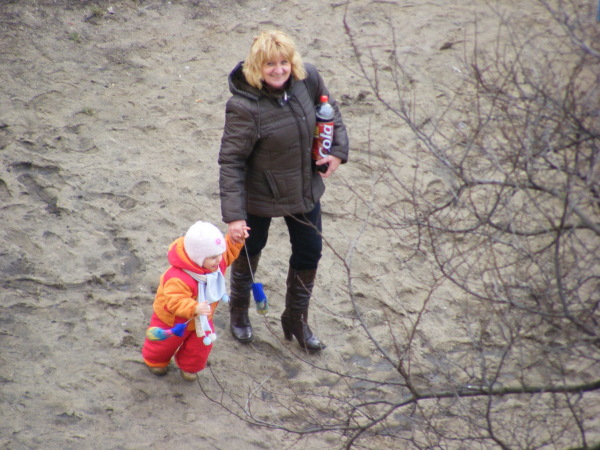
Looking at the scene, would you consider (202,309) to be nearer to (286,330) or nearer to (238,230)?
(238,230)

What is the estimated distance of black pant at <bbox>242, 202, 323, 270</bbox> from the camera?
3912mm

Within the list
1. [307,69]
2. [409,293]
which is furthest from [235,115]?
[409,293]

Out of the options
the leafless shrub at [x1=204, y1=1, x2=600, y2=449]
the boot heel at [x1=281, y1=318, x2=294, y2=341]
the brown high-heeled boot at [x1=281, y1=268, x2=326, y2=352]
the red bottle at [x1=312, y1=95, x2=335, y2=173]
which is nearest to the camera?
the leafless shrub at [x1=204, y1=1, x2=600, y2=449]

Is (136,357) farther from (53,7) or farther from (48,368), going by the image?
(53,7)

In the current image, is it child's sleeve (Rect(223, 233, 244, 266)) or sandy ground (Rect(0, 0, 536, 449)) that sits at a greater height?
child's sleeve (Rect(223, 233, 244, 266))

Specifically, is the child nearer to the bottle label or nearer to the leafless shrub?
the leafless shrub

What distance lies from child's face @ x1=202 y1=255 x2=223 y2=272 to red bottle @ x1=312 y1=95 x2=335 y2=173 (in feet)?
2.42

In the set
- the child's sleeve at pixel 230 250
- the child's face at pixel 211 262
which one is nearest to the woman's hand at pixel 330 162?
the child's sleeve at pixel 230 250

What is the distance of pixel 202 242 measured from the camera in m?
3.55

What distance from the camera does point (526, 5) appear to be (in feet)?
25.1

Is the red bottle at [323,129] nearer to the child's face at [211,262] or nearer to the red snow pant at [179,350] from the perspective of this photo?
the child's face at [211,262]

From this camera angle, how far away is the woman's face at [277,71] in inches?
136

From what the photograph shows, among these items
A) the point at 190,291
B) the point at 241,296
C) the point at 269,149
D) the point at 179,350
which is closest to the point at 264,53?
the point at 269,149

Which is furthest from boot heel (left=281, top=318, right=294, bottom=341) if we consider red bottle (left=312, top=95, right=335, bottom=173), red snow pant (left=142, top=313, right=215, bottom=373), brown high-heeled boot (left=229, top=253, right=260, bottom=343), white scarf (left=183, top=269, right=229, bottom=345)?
red bottle (left=312, top=95, right=335, bottom=173)
